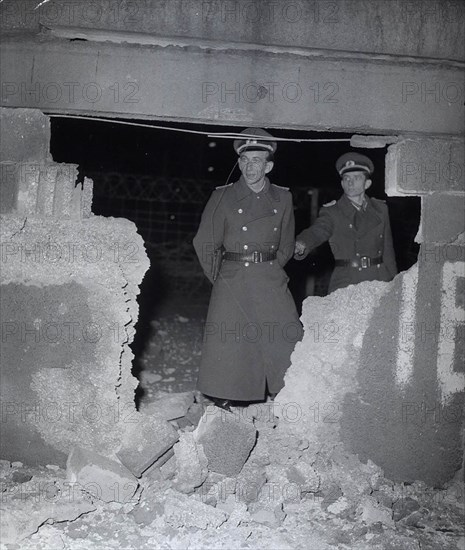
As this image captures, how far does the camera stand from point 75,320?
3.58 meters

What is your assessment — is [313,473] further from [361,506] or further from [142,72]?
[142,72]

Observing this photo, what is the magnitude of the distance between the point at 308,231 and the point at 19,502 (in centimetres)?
287

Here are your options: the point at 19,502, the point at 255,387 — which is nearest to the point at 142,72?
the point at 255,387

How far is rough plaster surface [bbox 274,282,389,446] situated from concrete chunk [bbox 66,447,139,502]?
119 centimetres

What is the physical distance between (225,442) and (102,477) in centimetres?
85

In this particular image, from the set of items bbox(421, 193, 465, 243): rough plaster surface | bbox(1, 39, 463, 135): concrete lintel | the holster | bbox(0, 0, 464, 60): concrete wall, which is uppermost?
bbox(0, 0, 464, 60): concrete wall

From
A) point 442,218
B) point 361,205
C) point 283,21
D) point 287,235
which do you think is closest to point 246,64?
point 283,21

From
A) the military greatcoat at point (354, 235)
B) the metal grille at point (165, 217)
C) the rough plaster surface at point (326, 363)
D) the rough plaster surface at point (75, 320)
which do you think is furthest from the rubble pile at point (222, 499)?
the metal grille at point (165, 217)

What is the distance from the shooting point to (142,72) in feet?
11.6

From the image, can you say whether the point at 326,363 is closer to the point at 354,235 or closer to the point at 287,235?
the point at 287,235

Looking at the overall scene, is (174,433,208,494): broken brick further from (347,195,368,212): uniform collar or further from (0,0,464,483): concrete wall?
(347,195,368,212): uniform collar

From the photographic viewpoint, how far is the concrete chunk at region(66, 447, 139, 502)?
11.0ft

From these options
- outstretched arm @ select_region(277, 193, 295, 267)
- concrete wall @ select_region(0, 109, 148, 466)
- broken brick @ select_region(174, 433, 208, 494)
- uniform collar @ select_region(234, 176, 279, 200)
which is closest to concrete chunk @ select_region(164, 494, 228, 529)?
broken brick @ select_region(174, 433, 208, 494)

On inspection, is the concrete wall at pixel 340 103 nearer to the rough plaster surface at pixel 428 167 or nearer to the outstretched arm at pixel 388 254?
the rough plaster surface at pixel 428 167
